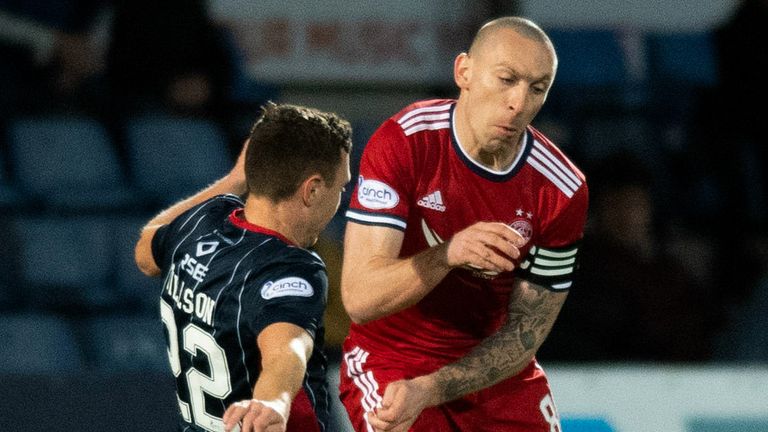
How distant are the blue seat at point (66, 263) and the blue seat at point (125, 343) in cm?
10

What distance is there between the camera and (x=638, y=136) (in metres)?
8.22

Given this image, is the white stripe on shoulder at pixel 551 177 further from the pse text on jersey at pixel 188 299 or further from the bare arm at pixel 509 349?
the pse text on jersey at pixel 188 299

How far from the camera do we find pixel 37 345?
20.7 feet

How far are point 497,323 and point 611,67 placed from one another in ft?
15.4

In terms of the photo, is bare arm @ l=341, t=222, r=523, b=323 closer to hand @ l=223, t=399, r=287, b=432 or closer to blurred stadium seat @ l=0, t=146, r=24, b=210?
hand @ l=223, t=399, r=287, b=432

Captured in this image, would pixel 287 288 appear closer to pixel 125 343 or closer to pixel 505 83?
pixel 505 83

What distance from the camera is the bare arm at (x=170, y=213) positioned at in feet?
12.4

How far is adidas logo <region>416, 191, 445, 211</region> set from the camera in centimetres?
384

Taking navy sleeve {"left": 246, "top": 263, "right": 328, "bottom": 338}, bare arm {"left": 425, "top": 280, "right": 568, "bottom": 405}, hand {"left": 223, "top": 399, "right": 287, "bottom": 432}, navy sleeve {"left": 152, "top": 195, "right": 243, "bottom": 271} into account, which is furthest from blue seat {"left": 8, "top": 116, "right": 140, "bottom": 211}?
hand {"left": 223, "top": 399, "right": 287, "bottom": 432}

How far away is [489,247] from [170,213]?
102cm

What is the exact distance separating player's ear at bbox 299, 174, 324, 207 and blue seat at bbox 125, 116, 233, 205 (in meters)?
3.41

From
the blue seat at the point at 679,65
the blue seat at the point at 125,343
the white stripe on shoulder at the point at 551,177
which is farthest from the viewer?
the blue seat at the point at 679,65

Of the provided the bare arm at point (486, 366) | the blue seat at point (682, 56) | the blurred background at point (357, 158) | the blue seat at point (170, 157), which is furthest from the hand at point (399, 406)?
the blue seat at point (682, 56)

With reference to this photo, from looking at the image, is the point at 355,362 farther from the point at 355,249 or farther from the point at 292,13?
the point at 292,13
